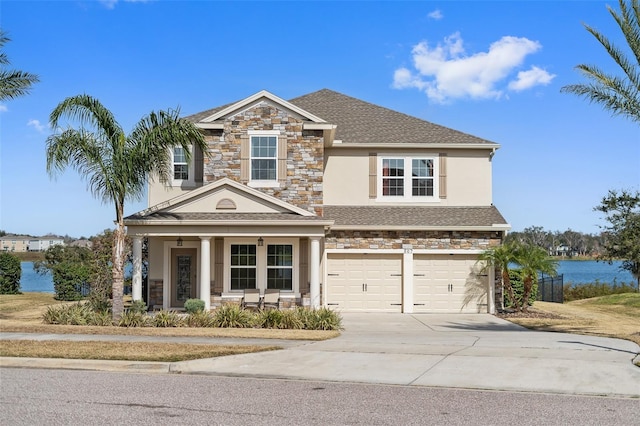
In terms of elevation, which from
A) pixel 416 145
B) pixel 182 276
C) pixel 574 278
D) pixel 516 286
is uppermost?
pixel 416 145

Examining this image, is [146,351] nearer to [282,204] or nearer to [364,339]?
[364,339]

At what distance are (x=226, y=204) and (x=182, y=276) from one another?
3595mm

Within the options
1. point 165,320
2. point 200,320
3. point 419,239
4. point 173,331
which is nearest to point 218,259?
point 200,320

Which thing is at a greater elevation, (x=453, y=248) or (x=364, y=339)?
(x=453, y=248)

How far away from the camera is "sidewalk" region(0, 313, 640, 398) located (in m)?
11.0

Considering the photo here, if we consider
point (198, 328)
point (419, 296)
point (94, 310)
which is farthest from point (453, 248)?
point (94, 310)

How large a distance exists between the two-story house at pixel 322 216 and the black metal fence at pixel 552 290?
9692 millimetres

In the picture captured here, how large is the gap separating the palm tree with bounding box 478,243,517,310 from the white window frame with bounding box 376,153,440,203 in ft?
9.46

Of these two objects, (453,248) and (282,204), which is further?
(453,248)

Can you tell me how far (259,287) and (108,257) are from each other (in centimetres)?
882

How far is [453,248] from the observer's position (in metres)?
24.7

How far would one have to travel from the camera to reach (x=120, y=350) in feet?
45.1

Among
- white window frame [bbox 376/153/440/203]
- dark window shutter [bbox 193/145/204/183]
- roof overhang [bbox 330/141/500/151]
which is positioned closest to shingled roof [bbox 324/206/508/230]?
white window frame [bbox 376/153/440/203]

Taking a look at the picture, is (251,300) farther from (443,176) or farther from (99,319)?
(443,176)
